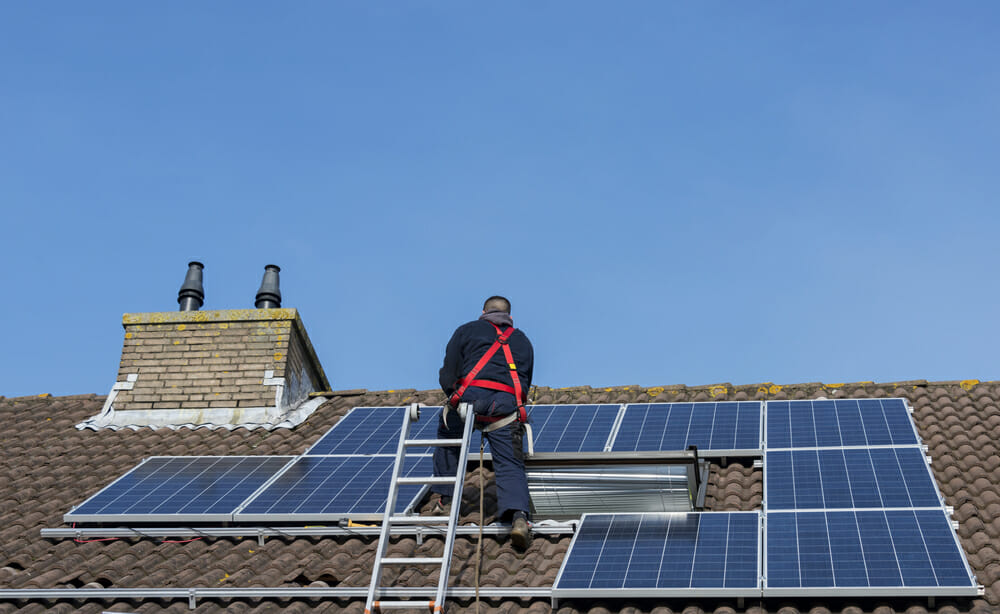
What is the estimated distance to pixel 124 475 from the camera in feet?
35.5

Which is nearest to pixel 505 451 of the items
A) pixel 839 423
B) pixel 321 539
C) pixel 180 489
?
pixel 321 539

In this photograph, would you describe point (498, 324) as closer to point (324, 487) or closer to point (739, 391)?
point (324, 487)

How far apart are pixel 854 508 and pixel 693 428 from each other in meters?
2.45

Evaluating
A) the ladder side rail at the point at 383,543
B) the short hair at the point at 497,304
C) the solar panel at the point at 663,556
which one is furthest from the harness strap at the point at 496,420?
the short hair at the point at 497,304

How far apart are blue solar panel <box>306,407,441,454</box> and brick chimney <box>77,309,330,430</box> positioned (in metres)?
1.01

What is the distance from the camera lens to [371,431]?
37.3 feet

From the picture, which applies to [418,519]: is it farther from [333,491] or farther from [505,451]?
[333,491]

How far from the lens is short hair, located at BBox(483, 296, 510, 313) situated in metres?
9.75

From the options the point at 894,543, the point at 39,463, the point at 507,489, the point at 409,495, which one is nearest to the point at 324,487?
the point at 409,495

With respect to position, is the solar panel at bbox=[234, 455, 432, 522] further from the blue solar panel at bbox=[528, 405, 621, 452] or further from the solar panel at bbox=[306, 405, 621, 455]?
the blue solar panel at bbox=[528, 405, 621, 452]

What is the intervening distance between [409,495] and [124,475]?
3.17 metres

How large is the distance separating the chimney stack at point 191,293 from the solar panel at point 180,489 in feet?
12.9

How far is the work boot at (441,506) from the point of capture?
9242 millimetres

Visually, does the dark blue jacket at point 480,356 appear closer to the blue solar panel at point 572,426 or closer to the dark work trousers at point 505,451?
the dark work trousers at point 505,451
